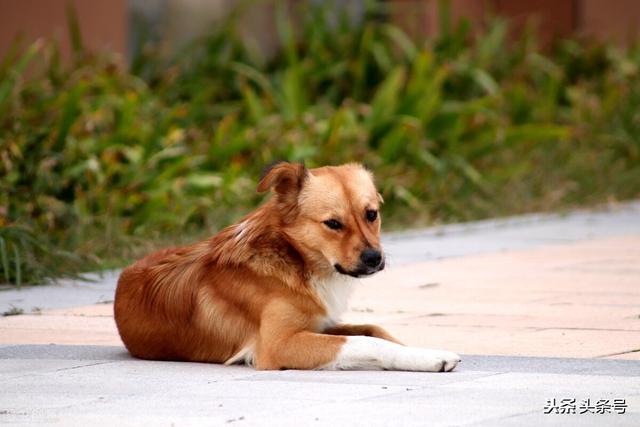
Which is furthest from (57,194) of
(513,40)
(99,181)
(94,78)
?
(513,40)

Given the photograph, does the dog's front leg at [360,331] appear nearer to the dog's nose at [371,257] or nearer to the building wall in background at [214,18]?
the dog's nose at [371,257]

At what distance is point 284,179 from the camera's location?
663cm

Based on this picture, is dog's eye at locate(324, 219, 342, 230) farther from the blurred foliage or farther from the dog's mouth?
the blurred foliage

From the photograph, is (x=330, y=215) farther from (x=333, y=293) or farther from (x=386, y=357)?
(x=386, y=357)

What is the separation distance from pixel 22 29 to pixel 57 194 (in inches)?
98.4

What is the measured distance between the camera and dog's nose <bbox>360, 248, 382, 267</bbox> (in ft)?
20.5

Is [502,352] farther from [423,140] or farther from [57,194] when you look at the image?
[423,140]

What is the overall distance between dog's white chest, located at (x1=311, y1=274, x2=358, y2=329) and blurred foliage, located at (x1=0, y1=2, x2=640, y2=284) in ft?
11.1

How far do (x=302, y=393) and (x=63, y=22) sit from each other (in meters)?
8.62

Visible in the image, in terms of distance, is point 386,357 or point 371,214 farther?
point 371,214

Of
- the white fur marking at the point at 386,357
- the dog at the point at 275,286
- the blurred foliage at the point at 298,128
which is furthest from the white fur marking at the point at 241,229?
the blurred foliage at the point at 298,128

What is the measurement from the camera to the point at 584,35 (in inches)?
777

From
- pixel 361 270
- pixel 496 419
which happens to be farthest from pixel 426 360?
pixel 496 419

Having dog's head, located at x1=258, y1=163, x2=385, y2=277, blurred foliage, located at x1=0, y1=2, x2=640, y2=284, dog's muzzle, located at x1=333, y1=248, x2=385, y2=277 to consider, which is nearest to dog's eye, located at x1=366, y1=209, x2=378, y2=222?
dog's head, located at x1=258, y1=163, x2=385, y2=277
